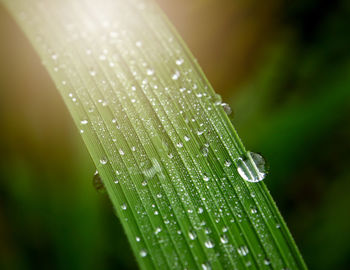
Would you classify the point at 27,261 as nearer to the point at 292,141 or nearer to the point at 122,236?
the point at 122,236

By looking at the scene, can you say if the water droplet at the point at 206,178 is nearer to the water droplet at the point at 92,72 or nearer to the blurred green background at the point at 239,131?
the water droplet at the point at 92,72

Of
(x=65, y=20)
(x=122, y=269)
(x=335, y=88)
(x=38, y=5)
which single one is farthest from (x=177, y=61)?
(x=122, y=269)

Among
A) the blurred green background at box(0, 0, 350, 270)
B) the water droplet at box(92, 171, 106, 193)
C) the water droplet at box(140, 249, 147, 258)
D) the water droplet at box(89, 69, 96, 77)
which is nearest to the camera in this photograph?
the water droplet at box(140, 249, 147, 258)

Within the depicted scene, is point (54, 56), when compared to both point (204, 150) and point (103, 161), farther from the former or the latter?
point (204, 150)

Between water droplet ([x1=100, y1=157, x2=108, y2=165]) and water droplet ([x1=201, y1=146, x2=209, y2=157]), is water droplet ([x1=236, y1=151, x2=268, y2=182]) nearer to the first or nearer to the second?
water droplet ([x1=201, y1=146, x2=209, y2=157])

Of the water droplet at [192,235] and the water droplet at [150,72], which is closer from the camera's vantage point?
the water droplet at [192,235]

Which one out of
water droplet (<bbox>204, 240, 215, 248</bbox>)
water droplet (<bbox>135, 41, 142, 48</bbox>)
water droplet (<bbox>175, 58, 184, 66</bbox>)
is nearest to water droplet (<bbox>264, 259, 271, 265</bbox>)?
water droplet (<bbox>204, 240, 215, 248</bbox>)

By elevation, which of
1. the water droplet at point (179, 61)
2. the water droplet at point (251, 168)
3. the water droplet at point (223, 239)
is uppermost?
the water droplet at point (179, 61)

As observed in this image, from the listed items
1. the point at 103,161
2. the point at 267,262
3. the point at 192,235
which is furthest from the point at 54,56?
the point at 267,262

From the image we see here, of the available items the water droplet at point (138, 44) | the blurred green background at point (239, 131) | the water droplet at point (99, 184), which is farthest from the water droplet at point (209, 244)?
the blurred green background at point (239, 131)

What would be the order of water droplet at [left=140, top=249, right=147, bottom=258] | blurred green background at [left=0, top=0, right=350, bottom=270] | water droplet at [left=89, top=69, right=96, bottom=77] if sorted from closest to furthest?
1. water droplet at [left=140, top=249, right=147, bottom=258]
2. water droplet at [left=89, top=69, right=96, bottom=77]
3. blurred green background at [left=0, top=0, right=350, bottom=270]
